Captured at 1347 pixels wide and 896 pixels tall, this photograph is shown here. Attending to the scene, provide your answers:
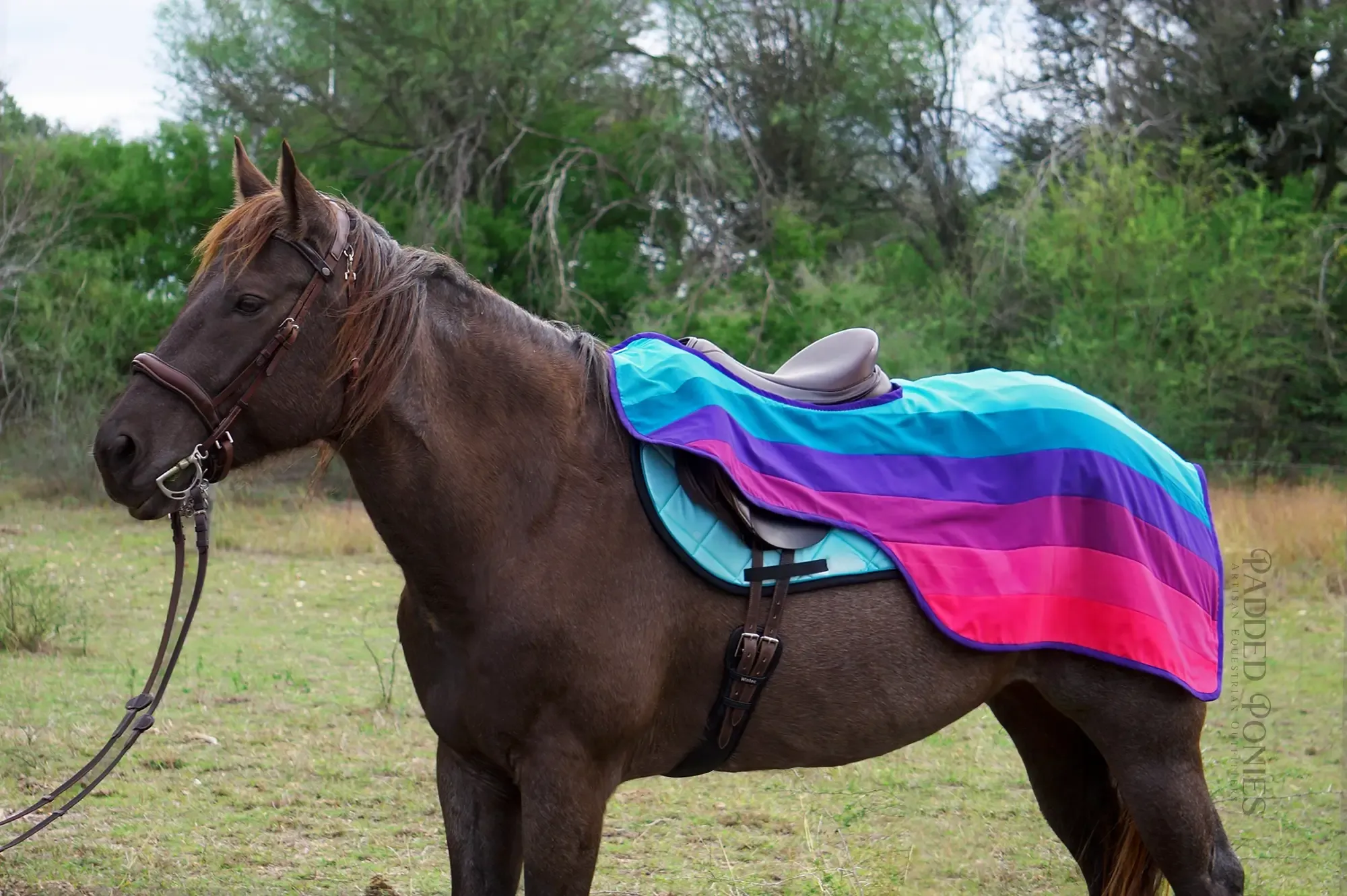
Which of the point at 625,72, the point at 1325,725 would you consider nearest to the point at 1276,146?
the point at 625,72

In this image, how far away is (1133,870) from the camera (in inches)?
122

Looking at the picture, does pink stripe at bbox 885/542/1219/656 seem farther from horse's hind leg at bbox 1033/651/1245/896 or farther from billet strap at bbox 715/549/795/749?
billet strap at bbox 715/549/795/749

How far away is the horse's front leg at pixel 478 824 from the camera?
2625 mm

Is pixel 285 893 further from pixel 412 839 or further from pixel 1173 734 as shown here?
pixel 1173 734

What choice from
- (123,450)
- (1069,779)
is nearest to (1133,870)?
(1069,779)

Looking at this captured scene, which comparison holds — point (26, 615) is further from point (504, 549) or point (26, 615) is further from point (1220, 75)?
point (1220, 75)

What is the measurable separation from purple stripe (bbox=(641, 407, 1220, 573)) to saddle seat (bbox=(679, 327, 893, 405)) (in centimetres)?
20

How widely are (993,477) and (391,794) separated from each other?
309 centimetres

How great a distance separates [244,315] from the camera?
7.59 feet

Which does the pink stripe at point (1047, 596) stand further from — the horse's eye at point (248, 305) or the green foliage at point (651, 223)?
the green foliage at point (651, 223)

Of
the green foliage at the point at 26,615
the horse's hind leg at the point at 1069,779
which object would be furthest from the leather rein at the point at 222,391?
the green foliage at the point at 26,615

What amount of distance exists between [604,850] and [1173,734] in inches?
87.1

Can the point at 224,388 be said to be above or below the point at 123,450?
above

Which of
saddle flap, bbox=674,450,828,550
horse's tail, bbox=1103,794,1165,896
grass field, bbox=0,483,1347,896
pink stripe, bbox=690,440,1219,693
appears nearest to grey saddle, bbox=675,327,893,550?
saddle flap, bbox=674,450,828,550
